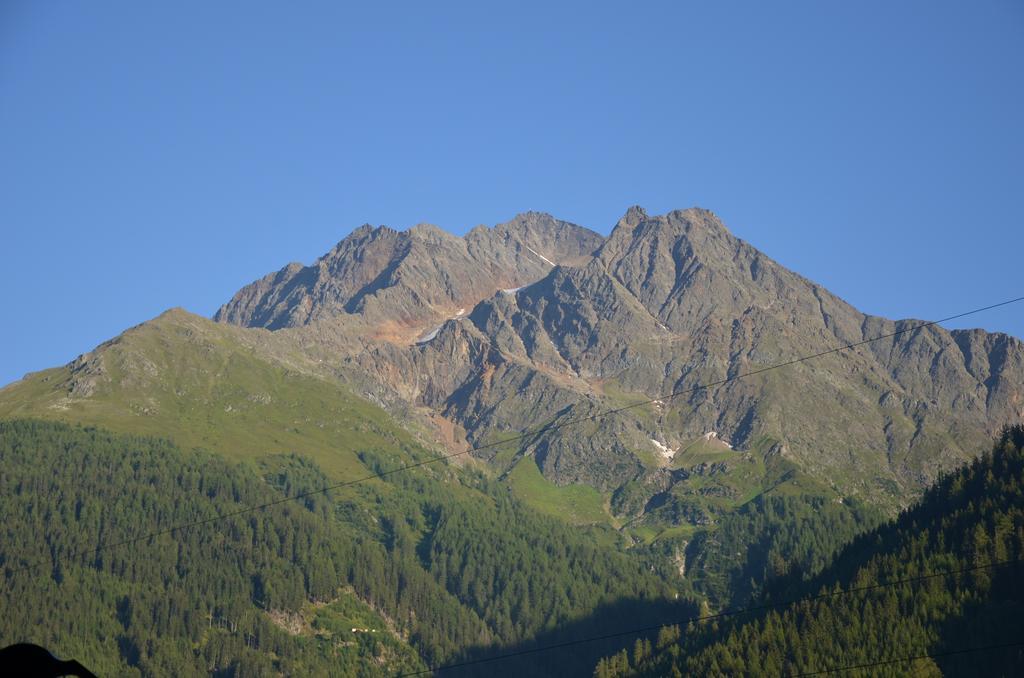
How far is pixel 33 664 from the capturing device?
32.2m

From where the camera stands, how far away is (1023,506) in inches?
7835

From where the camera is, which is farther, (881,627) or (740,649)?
(740,649)

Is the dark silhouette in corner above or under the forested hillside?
under

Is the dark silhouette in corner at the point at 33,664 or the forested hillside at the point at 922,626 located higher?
the forested hillside at the point at 922,626

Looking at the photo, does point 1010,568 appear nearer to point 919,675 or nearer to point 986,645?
point 986,645

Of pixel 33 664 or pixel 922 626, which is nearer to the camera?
pixel 33 664

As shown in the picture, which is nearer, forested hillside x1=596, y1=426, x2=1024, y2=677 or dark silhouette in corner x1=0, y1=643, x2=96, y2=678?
dark silhouette in corner x1=0, y1=643, x2=96, y2=678

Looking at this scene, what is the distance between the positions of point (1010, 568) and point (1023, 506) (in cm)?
1985

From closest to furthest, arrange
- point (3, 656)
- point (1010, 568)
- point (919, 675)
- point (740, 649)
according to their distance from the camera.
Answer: point (3, 656) < point (919, 675) < point (1010, 568) < point (740, 649)

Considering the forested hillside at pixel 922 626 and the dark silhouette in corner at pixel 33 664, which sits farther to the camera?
the forested hillside at pixel 922 626

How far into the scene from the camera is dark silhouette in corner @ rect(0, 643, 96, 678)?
31.3 meters

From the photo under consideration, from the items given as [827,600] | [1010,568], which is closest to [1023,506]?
[1010,568]

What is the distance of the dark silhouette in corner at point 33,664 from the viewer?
3127 cm

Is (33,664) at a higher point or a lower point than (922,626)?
lower
